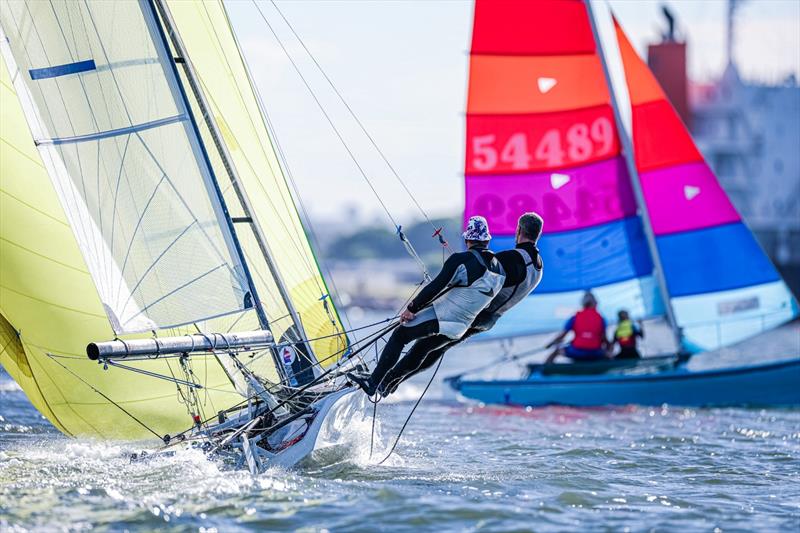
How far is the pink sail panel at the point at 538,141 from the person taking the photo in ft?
49.9

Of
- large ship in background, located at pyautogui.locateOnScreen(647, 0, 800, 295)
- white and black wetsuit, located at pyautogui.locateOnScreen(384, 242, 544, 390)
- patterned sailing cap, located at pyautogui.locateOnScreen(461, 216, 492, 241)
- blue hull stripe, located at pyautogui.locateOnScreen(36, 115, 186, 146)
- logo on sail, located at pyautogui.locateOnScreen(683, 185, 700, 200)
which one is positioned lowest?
large ship in background, located at pyautogui.locateOnScreen(647, 0, 800, 295)

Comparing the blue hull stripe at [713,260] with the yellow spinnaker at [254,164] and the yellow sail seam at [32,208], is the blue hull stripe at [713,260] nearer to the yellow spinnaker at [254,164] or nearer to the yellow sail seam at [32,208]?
the yellow spinnaker at [254,164]

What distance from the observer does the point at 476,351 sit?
91.2ft

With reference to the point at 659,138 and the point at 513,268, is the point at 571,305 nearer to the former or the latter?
the point at 659,138

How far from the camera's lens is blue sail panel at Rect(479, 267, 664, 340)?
15.3 meters

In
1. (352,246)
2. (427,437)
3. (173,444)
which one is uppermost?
(173,444)

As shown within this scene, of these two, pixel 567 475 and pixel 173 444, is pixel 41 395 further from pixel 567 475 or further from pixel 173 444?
pixel 567 475

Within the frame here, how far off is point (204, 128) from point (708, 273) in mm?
8097

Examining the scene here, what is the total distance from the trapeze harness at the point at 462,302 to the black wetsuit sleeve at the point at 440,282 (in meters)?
0.04

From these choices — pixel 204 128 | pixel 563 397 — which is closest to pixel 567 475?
pixel 204 128

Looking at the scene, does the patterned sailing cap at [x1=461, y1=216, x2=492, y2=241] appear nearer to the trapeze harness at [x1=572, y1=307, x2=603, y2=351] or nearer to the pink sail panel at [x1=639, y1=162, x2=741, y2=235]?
the trapeze harness at [x1=572, y1=307, x2=603, y2=351]

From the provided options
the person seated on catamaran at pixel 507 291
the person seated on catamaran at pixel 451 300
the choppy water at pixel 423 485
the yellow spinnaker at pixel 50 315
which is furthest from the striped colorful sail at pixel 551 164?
the person seated on catamaran at pixel 451 300

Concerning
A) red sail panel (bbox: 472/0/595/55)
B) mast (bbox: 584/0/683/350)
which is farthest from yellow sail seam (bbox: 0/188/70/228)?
mast (bbox: 584/0/683/350)

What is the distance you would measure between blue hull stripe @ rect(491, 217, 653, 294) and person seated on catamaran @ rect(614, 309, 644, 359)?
96cm
